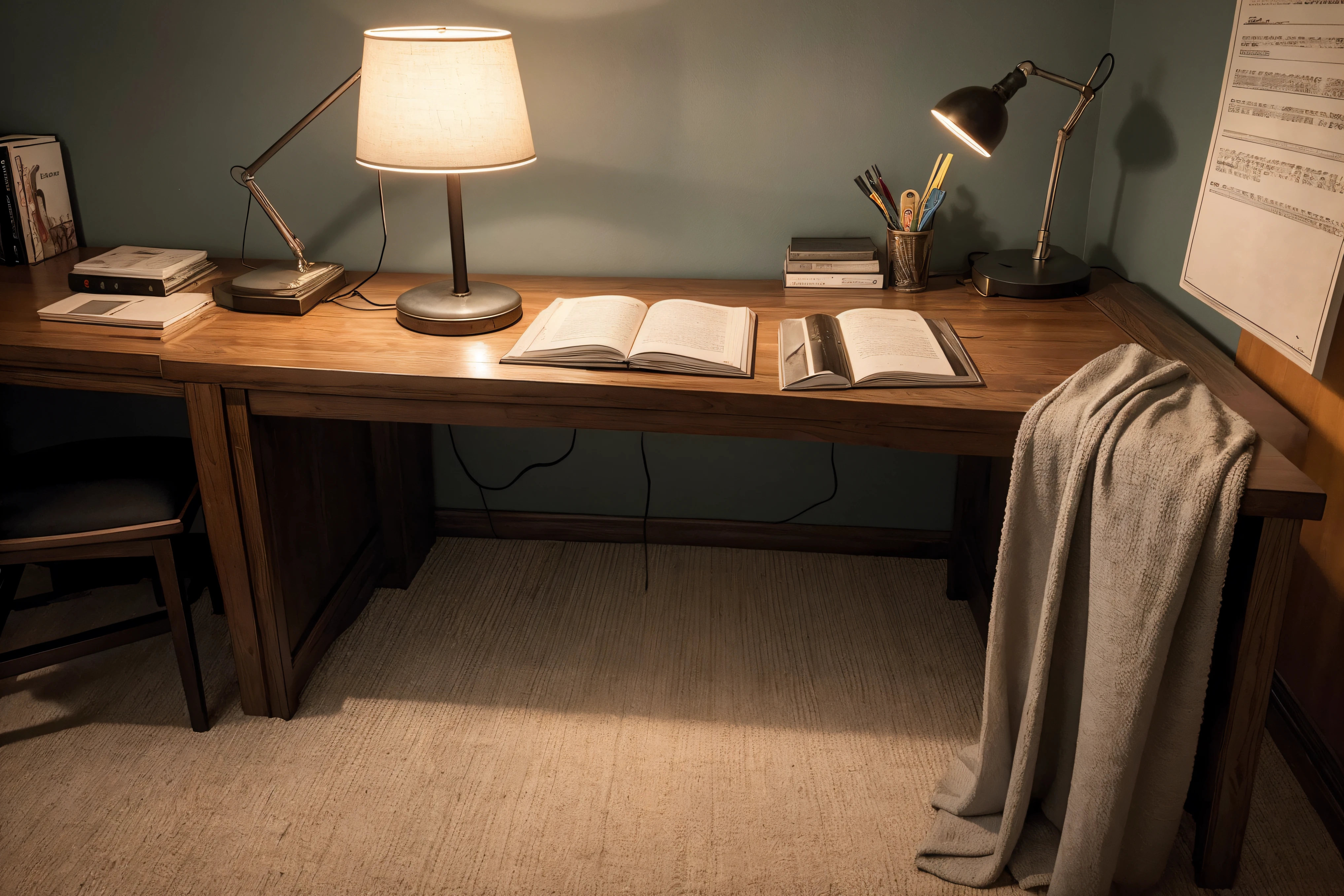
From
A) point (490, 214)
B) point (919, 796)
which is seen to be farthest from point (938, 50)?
point (919, 796)

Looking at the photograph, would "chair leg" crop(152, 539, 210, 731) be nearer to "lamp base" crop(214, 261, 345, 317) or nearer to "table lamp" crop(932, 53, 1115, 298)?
"lamp base" crop(214, 261, 345, 317)

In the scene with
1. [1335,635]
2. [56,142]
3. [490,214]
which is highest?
[56,142]

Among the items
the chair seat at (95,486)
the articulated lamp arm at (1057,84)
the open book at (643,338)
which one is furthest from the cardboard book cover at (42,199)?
the articulated lamp arm at (1057,84)

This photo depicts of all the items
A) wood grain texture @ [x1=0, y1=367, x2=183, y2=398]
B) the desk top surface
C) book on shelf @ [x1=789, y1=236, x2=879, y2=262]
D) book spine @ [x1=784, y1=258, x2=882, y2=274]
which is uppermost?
book on shelf @ [x1=789, y1=236, x2=879, y2=262]

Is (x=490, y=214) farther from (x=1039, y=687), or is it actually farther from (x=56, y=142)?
(x=1039, y=687)

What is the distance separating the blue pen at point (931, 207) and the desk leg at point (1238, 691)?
87cm

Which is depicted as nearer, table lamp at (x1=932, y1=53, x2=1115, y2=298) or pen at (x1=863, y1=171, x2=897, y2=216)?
table lamp at (x1=932, y1=53, x2=1115, y2=298)

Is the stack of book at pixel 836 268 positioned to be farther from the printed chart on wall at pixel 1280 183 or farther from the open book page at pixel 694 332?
the printed chart on wall at pixel 1280 183

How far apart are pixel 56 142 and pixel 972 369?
1.97 meters

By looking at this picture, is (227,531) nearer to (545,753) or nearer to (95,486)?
(95,486)

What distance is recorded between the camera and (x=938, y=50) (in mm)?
1938

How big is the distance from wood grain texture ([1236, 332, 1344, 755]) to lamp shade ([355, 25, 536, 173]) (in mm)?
1275

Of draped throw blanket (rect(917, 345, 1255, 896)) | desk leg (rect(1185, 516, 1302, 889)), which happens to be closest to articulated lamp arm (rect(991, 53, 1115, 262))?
draped throw blanket (rect(917, 345, 1255, 896))

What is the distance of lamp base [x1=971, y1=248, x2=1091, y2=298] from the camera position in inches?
74.0
